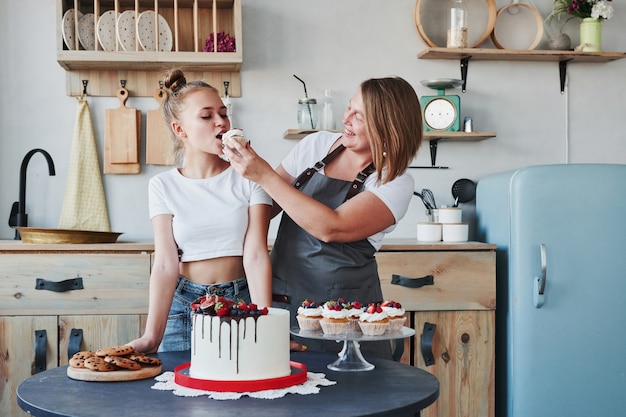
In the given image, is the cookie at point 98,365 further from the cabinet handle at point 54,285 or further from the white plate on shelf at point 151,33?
the white plate on shelf at point 151,33

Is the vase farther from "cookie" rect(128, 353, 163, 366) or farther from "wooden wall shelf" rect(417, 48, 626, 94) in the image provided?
"cookie" rect(128, 353, 163, 366)

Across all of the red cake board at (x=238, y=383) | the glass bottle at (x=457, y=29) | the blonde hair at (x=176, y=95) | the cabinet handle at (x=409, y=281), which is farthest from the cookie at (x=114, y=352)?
the glass bottle at (x=457, y=29)

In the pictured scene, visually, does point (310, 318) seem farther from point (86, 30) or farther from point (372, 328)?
point (86, 30)

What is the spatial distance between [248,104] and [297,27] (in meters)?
0.42

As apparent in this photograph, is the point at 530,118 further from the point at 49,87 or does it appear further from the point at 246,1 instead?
the point at 49,87

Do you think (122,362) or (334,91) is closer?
(122,362)

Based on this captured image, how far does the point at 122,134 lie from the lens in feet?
11.6

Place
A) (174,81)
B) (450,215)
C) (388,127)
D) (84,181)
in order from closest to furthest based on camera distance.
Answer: (388,127), (174,81), (450,215), (84,181)

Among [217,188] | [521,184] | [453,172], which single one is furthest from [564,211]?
[217,188]

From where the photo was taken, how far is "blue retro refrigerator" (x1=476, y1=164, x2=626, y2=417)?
3.09 metres

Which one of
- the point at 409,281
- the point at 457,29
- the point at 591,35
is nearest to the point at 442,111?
the point at 457,29

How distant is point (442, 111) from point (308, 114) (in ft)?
2.03

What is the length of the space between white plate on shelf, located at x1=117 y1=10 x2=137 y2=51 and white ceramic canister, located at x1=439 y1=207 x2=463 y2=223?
1.50 metres

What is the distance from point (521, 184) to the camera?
3096 mm
